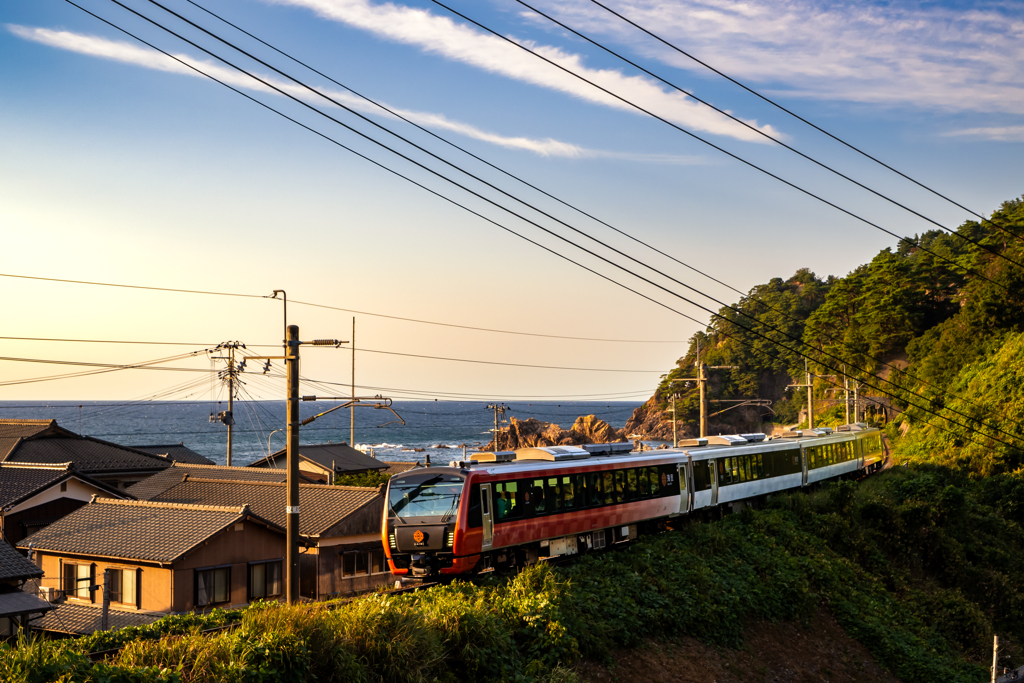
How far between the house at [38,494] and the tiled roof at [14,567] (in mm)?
8353

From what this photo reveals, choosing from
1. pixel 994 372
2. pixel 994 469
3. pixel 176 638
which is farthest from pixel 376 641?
pixel 994 372

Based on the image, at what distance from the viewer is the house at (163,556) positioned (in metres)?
21.2

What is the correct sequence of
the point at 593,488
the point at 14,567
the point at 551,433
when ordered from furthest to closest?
the point at 551,433, the point at 593,488, the point at 14,567

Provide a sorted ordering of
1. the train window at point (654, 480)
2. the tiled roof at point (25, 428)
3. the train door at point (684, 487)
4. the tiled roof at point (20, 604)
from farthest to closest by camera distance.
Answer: the tiled roof at point (25, 428)
the train door at point (684, 487)
the train window at point (654, 480)
the tiled roof at point (20, 604)

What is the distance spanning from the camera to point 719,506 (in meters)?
28.6

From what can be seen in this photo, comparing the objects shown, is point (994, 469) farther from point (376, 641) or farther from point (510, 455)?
point (376, 641)

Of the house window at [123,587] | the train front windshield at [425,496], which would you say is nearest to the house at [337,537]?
the house window at [123,587]

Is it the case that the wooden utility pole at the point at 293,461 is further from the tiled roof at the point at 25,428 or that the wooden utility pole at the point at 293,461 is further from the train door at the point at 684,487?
the tiled roof at the point at 25,428

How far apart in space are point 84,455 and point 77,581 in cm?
1744

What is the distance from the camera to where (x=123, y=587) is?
853 inches

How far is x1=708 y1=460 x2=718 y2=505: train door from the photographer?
1069 inches

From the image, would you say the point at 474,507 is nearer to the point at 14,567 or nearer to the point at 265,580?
the point at 265,580

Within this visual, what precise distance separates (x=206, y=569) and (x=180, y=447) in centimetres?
3552

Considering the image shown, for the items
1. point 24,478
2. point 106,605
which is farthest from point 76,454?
point 106,605
